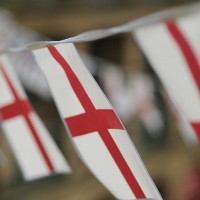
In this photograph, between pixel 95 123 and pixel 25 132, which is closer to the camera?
pixel 95 123

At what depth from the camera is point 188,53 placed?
4.95ft

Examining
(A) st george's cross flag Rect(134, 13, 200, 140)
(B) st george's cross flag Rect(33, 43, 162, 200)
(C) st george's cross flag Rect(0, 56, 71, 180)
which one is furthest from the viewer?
(C) st george's cross flag Rect(0, 56, 71, 180)

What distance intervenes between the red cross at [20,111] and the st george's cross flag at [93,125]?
0.90 ft

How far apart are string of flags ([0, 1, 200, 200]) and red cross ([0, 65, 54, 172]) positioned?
21 cm

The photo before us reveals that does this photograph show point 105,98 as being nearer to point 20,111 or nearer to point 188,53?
point 188,53

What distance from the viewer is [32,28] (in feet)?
24.6

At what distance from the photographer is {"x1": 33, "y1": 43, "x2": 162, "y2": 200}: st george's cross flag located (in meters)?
1.35

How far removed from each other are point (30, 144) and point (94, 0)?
6.72 metres

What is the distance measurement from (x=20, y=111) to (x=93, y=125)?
1.24 feet

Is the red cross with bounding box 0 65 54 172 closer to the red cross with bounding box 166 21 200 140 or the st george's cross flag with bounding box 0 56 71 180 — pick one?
the st george's cross flag with bounding box 0 56 71 180

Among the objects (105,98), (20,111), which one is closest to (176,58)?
(105,98)

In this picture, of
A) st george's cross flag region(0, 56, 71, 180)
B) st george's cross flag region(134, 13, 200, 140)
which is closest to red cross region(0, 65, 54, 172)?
st george's cross flag region(0, 56, 71, 180)

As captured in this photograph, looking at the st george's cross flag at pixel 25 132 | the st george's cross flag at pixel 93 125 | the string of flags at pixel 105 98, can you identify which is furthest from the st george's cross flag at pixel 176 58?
the st george's cross flag at pixel 25 132

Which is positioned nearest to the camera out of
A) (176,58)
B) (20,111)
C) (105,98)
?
(105,98)
